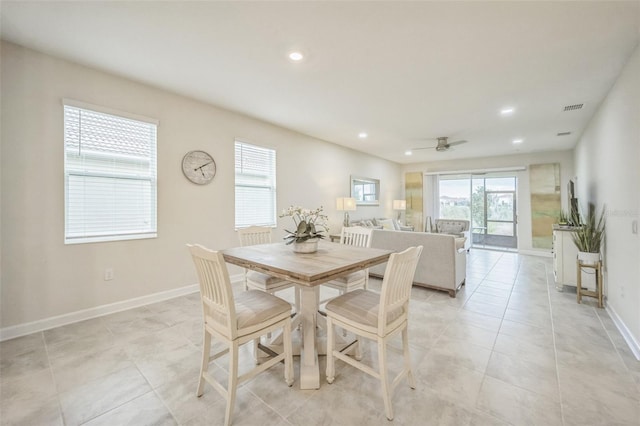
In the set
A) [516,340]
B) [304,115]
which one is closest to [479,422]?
[516,340]

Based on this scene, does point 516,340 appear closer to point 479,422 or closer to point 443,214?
point 479,422

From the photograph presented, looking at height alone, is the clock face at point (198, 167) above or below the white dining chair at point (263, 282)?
above

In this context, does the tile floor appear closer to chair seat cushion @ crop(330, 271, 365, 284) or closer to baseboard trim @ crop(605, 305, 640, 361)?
baseboard trim @ crop(605, 305, 640, 361)

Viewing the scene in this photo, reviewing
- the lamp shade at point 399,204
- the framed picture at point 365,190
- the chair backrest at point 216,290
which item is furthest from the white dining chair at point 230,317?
the lamp shade at point 399,204

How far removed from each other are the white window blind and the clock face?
451 millimetres

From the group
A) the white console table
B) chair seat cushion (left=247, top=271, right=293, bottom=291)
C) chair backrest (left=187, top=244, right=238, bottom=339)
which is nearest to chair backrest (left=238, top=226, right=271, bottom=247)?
chair seat cushion (left=247, top=271, right=293, bottom=291)

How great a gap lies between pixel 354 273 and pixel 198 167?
257cm

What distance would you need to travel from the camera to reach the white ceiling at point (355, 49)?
1919 mm

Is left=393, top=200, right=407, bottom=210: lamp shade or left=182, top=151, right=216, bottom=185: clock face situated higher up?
left=182, top=151, right=216, bottom=185: clock face

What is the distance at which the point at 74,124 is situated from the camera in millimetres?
2707

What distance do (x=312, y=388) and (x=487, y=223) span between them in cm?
774

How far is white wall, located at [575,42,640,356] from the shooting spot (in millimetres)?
2262

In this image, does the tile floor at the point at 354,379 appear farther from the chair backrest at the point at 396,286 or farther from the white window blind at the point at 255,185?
the white window blind at the point at 255,185

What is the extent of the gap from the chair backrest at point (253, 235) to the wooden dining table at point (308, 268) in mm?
708
